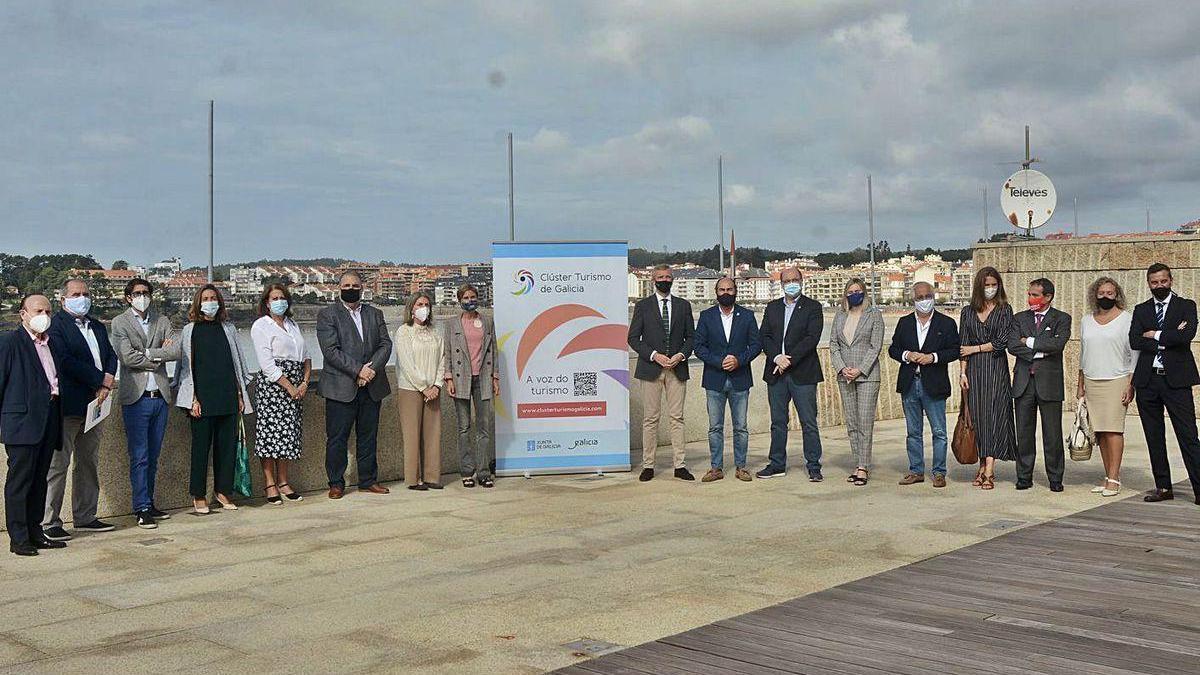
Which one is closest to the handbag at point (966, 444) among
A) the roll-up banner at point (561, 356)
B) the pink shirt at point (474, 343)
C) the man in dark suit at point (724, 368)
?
the man in dark suit at point (724, 368)

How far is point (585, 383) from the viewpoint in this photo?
36.6ft

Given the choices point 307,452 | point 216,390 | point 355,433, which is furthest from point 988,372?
point 216,390

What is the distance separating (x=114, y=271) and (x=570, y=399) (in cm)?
410

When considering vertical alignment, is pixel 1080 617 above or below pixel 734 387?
below

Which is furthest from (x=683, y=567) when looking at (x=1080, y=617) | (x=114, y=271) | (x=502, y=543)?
(x=114, y=271)

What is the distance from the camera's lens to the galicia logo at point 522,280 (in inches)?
430

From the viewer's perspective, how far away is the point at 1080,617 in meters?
5.62

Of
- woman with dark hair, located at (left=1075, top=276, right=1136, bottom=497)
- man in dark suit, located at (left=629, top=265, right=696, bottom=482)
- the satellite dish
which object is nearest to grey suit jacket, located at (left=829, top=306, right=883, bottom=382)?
man in dark suit, located at (left=629, top=265, right=696, bottom=482)

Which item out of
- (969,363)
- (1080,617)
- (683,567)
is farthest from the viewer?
(969,363)

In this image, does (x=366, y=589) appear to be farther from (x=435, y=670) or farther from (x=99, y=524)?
(x=99, y=524)

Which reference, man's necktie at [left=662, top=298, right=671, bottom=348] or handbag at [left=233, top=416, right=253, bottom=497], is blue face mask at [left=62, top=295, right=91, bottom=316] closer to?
handbag at [left=233, top=416, right=253, bottom=497]

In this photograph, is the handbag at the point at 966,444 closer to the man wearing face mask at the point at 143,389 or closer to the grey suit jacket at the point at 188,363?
the grey suit jacket at the point at 188,363

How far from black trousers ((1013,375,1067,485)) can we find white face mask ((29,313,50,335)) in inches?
290

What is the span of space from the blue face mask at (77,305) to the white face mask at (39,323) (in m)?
0.39
